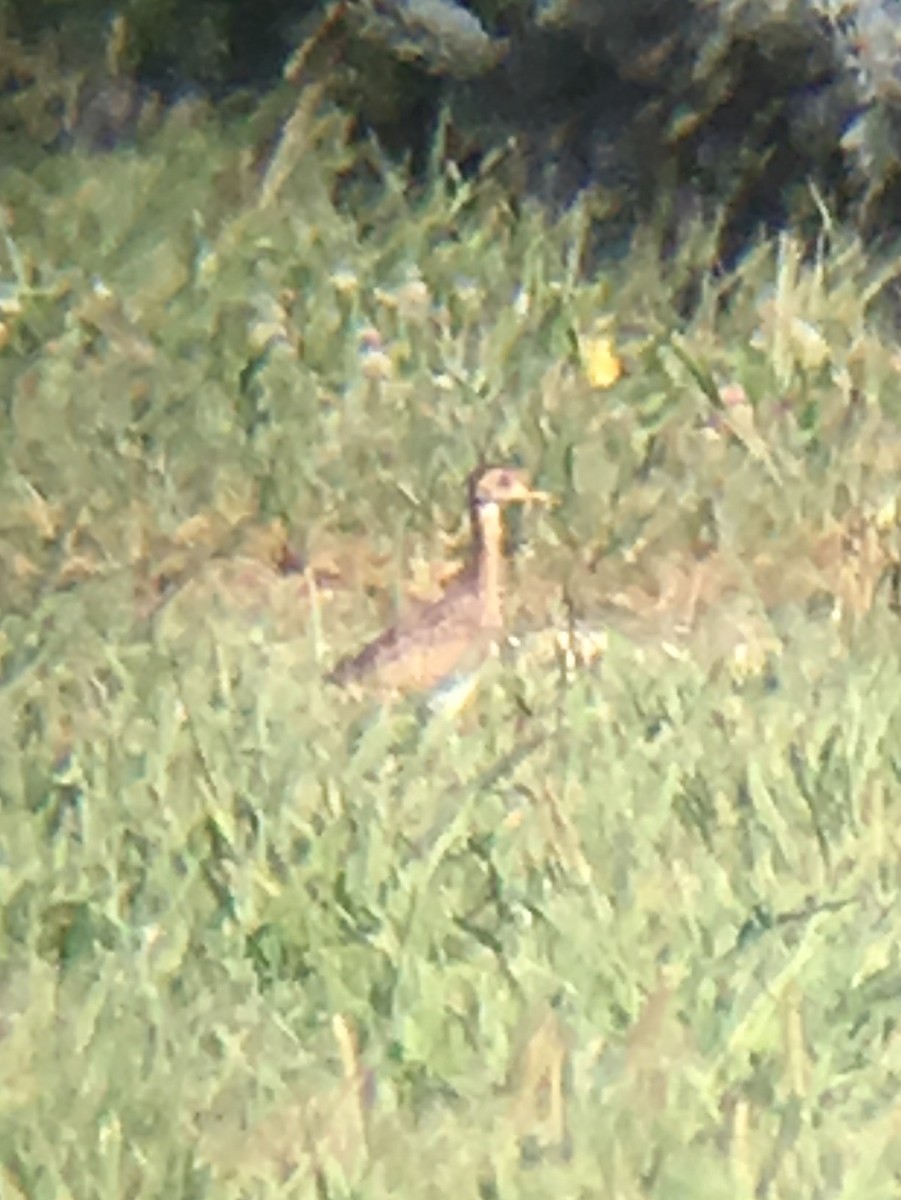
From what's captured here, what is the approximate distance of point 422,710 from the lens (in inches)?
159

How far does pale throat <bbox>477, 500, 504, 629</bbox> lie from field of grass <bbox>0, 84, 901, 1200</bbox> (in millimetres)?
74

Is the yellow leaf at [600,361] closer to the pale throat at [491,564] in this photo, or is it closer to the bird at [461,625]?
the bird at [461,625]

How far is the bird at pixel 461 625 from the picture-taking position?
13.7 feet

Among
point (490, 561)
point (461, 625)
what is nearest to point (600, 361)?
point (490, 561)

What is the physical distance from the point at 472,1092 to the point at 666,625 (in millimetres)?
1520

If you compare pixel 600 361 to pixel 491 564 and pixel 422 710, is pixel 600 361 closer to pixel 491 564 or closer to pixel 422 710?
pixel 491 564

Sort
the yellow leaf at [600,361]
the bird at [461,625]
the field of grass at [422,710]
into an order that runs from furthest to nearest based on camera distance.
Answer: the yellow leaf at [600,361]
the bird at [461,625]
the field of grass at [422,710]

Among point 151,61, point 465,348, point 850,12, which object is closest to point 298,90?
point 151,61

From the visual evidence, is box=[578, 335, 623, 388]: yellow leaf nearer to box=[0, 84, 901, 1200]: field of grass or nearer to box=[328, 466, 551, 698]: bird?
box=[0, 84, 901, 1200]: field of grass

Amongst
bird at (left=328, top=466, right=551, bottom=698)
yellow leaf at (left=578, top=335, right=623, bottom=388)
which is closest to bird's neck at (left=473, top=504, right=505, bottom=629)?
bird at (left=328, top=466, right=551, bottom=698)

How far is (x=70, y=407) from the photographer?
15.9ft

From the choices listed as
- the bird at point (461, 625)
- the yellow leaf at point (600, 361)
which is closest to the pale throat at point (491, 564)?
the bird at point (461, 625)

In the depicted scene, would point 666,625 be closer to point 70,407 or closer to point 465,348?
point 465,348

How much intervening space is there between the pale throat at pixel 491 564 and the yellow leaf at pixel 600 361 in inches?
22.2
